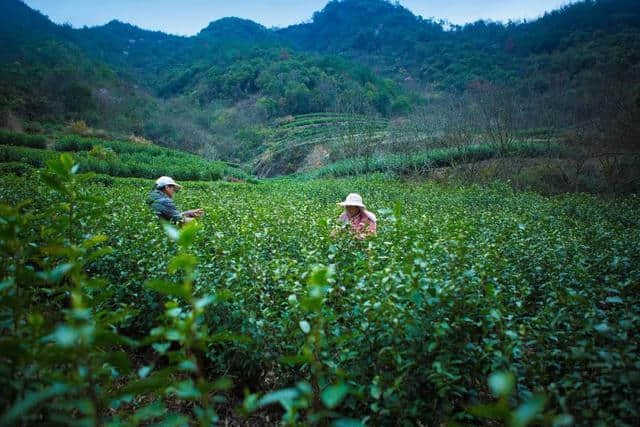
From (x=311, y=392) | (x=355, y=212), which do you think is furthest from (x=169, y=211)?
(x=311, y=392)

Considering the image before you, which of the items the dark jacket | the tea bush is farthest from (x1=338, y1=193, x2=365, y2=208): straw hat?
the tea bush

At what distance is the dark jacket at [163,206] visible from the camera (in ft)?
19.1

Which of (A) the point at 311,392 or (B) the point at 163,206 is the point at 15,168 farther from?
(A) the point at 311,392

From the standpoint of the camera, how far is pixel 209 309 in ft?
9.18

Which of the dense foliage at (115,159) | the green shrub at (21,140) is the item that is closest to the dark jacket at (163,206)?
the dense foliage at (115,159)

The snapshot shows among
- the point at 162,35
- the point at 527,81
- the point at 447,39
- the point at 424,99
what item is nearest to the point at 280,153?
the point at 527,81

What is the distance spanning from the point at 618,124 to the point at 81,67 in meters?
55.9

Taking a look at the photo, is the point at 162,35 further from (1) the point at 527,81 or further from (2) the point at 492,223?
(2) the point at 492,223

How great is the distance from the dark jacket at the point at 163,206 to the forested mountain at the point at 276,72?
1883cm

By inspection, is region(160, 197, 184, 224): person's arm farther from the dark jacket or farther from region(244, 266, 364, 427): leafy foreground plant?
region(244, 266, 364, 427): leafy foreground plant

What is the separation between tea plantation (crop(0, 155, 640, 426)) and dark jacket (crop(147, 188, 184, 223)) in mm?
1171

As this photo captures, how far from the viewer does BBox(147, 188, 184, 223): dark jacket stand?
5816 mm

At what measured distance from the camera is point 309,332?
1.78m

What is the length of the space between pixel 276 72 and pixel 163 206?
6229 centimetres
